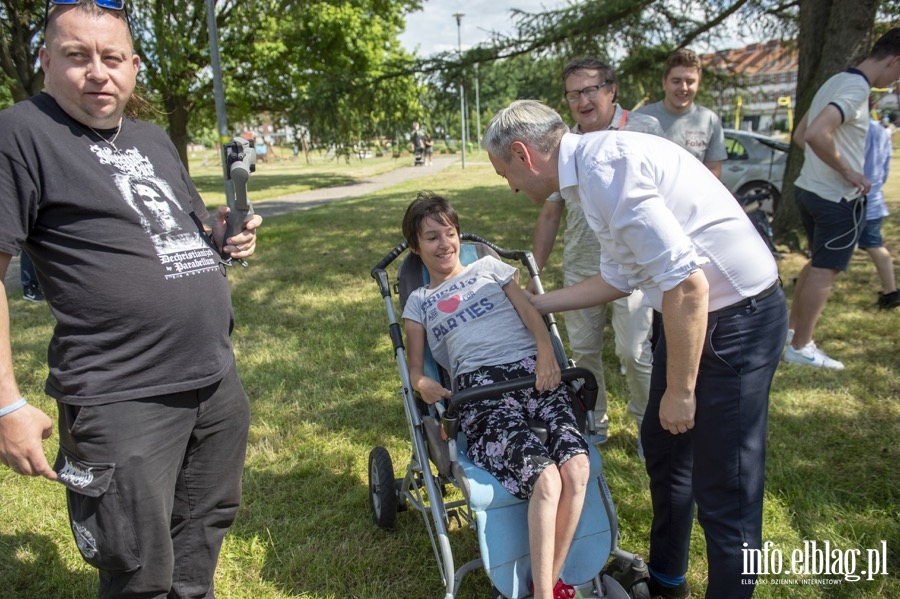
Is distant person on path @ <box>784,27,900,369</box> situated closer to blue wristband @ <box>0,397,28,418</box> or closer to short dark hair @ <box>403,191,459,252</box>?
short dark hair @ <box>403,191,459,252</box>

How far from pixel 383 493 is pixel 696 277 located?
6.09ft

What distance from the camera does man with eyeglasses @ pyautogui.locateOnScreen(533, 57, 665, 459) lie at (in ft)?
10.9

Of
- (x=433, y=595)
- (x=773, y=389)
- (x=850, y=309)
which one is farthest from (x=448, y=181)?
(x=433, y=595)

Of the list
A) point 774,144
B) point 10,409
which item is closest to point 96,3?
point 10,409

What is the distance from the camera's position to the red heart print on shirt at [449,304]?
2988 millimetres

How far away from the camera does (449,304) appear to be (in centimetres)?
300

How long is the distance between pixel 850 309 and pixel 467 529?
4560mm

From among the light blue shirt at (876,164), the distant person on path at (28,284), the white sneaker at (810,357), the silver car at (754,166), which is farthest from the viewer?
the silver car at (754,166)

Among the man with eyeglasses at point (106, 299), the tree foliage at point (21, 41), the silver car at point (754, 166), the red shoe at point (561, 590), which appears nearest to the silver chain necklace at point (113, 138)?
the man with eyeglasses at point (106, 299)

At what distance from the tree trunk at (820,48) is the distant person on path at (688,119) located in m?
3.63

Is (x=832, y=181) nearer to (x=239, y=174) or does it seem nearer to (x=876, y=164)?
(x=876, y=164)

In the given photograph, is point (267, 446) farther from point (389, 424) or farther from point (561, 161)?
point (561, 161)

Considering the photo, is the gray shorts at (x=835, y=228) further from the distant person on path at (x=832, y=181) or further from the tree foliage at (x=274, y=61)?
the tree foliage at (x=274, y=61)

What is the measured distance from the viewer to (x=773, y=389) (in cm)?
432
